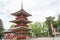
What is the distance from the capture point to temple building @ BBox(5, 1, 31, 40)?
39.6 m

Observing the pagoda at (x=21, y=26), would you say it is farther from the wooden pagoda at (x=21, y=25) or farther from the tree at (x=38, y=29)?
the tree at (x=38, y=29)

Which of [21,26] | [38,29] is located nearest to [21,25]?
[21,26]

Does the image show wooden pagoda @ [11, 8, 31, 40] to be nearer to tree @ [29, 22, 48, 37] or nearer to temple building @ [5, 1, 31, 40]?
temple building @ [5, 1, 31, 40]

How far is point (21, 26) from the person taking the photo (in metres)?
40.4

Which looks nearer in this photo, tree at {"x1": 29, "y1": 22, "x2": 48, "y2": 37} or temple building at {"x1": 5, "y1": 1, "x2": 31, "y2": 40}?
temple building at {"x1": 5, "y1": 1, "x2": 31, "y2": 40}

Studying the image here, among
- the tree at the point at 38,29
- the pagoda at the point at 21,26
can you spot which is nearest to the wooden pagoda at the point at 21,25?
the pagoda at the point at 21,26

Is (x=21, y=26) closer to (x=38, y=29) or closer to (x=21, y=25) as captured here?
(x=21, y=25)

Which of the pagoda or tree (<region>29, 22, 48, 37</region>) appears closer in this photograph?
the pagoda

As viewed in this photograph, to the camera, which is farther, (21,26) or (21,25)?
(21,25)

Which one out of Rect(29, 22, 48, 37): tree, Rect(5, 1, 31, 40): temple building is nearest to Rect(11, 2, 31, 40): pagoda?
Rect(5, 1, 31, 40): temple building

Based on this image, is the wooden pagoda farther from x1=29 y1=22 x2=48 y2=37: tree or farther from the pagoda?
x1=29 y1=22 x2=48 y2=37: tree

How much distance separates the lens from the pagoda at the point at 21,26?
39562 millimetres

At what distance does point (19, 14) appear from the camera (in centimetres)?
4175

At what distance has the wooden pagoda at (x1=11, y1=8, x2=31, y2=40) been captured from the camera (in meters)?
39.6
